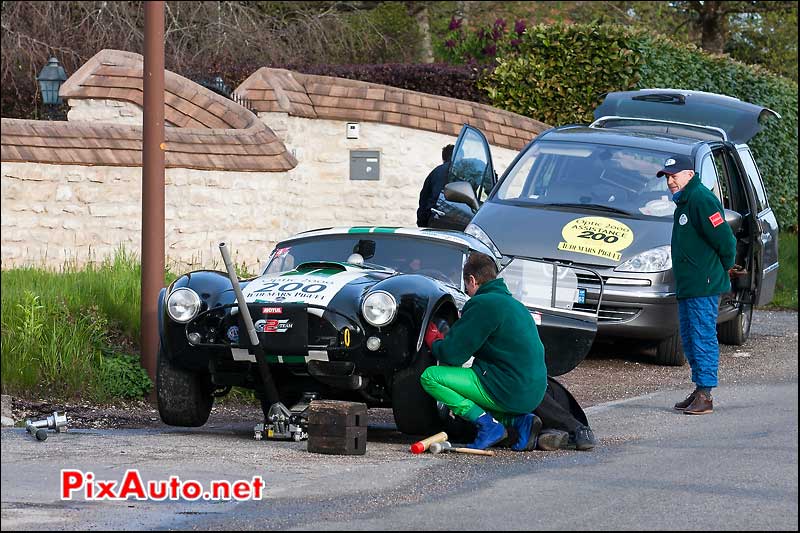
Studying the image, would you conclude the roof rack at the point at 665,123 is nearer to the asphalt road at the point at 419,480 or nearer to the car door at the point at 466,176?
the car door at the point at 466,176

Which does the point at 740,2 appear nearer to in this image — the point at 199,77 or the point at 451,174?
the point at 199,77

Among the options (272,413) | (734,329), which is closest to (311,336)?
(272,413)

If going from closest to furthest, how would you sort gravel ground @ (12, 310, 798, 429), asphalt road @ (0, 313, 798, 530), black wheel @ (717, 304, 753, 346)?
asphalt road @ (0, 313, 798, 530), gravel ground @ (12, 310, 798, 429), black wheel @ (717, 304, 753, 346)

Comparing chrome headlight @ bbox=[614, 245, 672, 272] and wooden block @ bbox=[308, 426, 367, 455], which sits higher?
chrome headlight @ bbox=[614, 245, 672, 272]

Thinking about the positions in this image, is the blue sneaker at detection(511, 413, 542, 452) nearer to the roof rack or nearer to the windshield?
the windshield

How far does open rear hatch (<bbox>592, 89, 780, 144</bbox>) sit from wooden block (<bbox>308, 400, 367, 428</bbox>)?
749 centimetres

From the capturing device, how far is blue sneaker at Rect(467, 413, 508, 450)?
816cm

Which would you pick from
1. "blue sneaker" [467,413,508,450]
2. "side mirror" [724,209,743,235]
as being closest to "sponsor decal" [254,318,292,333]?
"blue sneaker" [467,413,508,450]

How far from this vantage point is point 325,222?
16969 mm

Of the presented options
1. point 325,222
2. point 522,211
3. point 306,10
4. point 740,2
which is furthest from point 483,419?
point 740,2

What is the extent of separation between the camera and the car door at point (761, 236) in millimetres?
13242

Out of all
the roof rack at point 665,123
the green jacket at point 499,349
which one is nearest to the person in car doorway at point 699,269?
the green jacket at point 499,349

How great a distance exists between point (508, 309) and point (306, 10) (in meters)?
18.3
